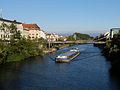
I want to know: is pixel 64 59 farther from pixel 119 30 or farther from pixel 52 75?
pixel 119 30

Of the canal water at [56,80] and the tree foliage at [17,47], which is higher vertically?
the tree foliage at [17,47]

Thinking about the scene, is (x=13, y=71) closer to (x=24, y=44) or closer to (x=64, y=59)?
(x=64, y=59)

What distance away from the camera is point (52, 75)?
24812 mm

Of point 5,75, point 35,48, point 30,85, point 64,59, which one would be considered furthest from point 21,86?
point 35,48

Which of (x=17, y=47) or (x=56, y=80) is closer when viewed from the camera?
(x=56, y=80)

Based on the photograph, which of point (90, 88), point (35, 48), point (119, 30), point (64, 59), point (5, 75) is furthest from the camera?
point (119, 30)

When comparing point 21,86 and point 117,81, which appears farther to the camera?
point 117,81

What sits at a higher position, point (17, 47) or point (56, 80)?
point (17, 47)

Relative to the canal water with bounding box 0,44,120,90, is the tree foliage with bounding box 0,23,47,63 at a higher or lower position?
higher

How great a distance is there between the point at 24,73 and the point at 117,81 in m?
10.7

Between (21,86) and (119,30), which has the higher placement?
(119,30)

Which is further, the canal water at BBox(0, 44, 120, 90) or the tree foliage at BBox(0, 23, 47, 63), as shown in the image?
the tree foliage at BBox(0, 23, 47, 63)

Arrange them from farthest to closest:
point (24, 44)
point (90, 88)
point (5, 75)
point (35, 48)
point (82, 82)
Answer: point (35, 48), point (24, 44), point (5, 75), point (82, 82), point (90, 88)

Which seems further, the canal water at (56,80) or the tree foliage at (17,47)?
the tree foliage at (17,47)
